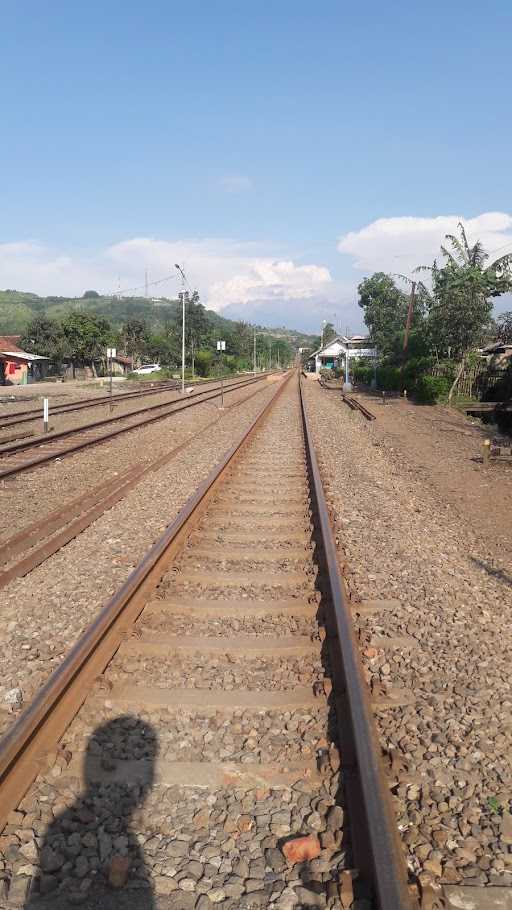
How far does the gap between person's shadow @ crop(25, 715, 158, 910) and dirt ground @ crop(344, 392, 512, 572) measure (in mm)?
4346

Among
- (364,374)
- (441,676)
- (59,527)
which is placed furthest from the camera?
(364,374)

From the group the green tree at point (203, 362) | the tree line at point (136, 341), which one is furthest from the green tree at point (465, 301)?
the green tree at point (203, 362)

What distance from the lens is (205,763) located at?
3.19 meters

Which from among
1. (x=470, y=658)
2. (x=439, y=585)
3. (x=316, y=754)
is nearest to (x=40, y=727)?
(x=316, y=754)

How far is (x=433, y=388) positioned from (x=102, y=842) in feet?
95.9

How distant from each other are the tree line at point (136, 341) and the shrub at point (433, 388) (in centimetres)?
2426

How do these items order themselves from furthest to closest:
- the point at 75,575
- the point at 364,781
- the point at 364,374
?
the point at 364,374 → the point at 75,575 → the point at 364,781

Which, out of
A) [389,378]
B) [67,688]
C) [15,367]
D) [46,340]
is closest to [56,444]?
[67,688]

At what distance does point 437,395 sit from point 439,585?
2574 centimetres

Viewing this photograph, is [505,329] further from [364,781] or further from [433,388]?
[364,781]

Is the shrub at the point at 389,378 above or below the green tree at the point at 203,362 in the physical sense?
below

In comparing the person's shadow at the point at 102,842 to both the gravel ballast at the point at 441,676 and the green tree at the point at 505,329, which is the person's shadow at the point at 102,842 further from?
the green tree at the point at 505,329

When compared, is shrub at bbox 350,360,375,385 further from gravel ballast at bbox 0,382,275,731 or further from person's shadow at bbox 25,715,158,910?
person's shadow at bbox 25,715,158,910

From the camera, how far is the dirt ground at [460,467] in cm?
811
